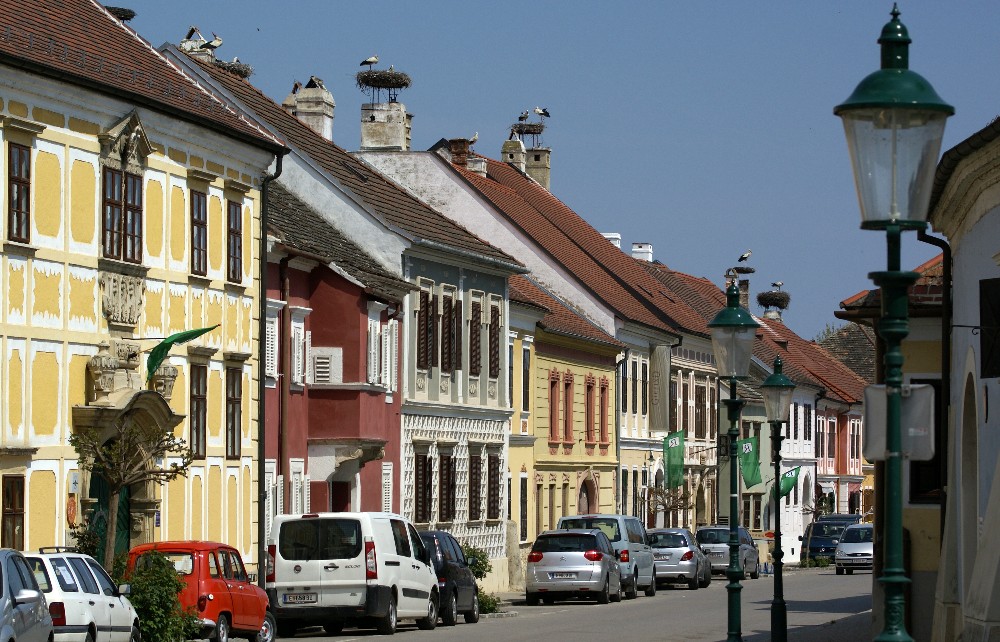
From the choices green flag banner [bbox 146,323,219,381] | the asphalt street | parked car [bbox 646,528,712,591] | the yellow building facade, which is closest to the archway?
the asphalt street

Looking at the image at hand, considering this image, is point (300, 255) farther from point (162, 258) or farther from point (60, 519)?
point (60, 519)

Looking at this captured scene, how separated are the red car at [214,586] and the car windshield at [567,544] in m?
15.9

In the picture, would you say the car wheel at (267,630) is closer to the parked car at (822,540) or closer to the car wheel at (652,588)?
the car wheel at (652,588)

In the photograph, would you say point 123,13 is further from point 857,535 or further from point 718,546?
point 857,535

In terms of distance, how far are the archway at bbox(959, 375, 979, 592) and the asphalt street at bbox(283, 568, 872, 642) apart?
658 centimetres

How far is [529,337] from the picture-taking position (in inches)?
2112

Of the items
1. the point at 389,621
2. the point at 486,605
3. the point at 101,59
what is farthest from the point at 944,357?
the point at 486,605

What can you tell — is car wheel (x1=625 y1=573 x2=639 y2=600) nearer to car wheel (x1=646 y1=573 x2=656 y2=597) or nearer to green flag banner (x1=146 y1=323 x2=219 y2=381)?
car wheel (x1=646 y1=573 x2=656 y2=597)

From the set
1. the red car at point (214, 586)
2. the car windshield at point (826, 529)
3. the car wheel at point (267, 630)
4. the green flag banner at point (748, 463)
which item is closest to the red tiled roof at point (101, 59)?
the red car at point (214, 586)

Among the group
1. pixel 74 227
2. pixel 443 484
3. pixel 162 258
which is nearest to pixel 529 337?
pixel 443 484

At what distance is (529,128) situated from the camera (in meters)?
74.2

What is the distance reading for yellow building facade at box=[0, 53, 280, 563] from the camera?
2680 centimetres

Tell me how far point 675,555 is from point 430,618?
1993 centimetres

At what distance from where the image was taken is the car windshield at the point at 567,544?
41.5m
